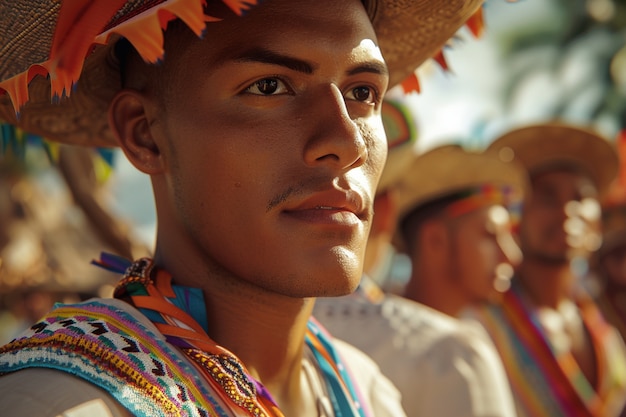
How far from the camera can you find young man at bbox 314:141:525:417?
11.3ft

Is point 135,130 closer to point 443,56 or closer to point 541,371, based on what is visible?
point 443,56

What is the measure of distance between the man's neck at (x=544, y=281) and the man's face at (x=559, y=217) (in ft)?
0.22

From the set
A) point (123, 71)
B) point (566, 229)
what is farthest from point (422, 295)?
point (123, 71)

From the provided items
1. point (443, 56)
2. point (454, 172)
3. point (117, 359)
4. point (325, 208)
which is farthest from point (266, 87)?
point (454, 172)

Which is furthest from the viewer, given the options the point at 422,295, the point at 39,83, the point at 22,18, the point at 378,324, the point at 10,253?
the point at 10,253

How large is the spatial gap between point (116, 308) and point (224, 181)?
13.8 inches

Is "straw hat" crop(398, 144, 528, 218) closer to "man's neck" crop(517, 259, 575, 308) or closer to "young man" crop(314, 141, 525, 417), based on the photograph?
"young man" crop(314, 141, 525, 417)

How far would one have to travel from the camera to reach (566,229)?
5.94 meters

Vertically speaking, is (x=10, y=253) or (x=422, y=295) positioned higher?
(x=10, y=253)

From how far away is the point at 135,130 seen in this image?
2.13m

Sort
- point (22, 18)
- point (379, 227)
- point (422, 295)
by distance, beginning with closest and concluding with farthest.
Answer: point (22, 18), point (379, 227), point (422, 295)

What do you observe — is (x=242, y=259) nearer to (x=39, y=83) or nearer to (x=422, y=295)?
(x=39, y=83)

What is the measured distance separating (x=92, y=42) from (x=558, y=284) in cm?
495

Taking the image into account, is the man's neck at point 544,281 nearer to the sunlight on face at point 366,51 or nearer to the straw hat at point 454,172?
the straw hat at point 454,172
